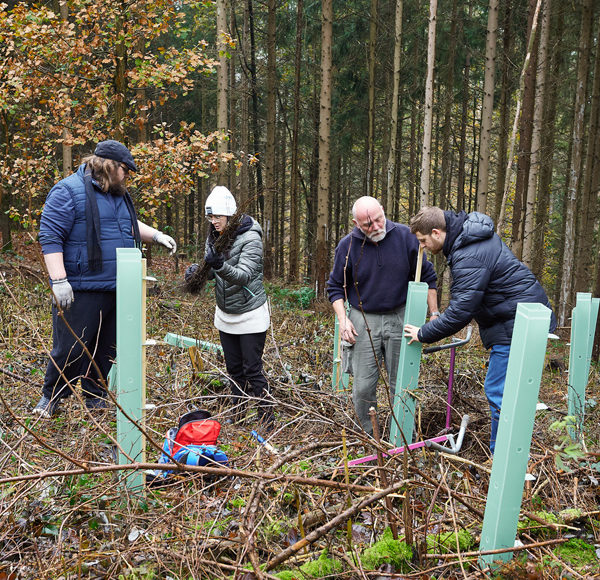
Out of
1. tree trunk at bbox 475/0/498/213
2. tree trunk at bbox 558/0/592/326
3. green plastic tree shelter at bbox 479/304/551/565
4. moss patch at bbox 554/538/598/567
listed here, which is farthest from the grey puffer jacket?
tree trunk at bbox 558/0/592/326

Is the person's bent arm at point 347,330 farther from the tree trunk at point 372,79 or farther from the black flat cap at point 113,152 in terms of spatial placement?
the tree trunk at point 372,79

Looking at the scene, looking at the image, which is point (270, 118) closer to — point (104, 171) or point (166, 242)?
point (166, 242)

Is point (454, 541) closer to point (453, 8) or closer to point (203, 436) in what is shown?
point (203, 436)

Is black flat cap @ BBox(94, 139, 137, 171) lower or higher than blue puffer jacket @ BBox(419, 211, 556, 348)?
higher

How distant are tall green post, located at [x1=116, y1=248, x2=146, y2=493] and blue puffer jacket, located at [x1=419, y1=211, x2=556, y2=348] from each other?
191 centimetres

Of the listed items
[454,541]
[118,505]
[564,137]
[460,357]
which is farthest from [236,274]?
[564,137]

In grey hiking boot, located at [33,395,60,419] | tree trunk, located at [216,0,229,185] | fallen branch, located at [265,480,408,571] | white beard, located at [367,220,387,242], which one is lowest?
grey hiking boot, located at [33,395,60,419]

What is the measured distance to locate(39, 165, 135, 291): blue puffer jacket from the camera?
13.1 ft

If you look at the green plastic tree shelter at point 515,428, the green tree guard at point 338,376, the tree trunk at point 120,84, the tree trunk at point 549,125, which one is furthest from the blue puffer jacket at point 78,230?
the tree trunk at point 549,125

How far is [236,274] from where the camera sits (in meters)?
4.42

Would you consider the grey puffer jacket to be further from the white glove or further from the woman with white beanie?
the white glove

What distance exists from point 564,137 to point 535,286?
18.4 meters

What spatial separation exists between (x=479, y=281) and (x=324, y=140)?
9264 mm

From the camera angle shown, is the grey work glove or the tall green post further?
the grey work glove
